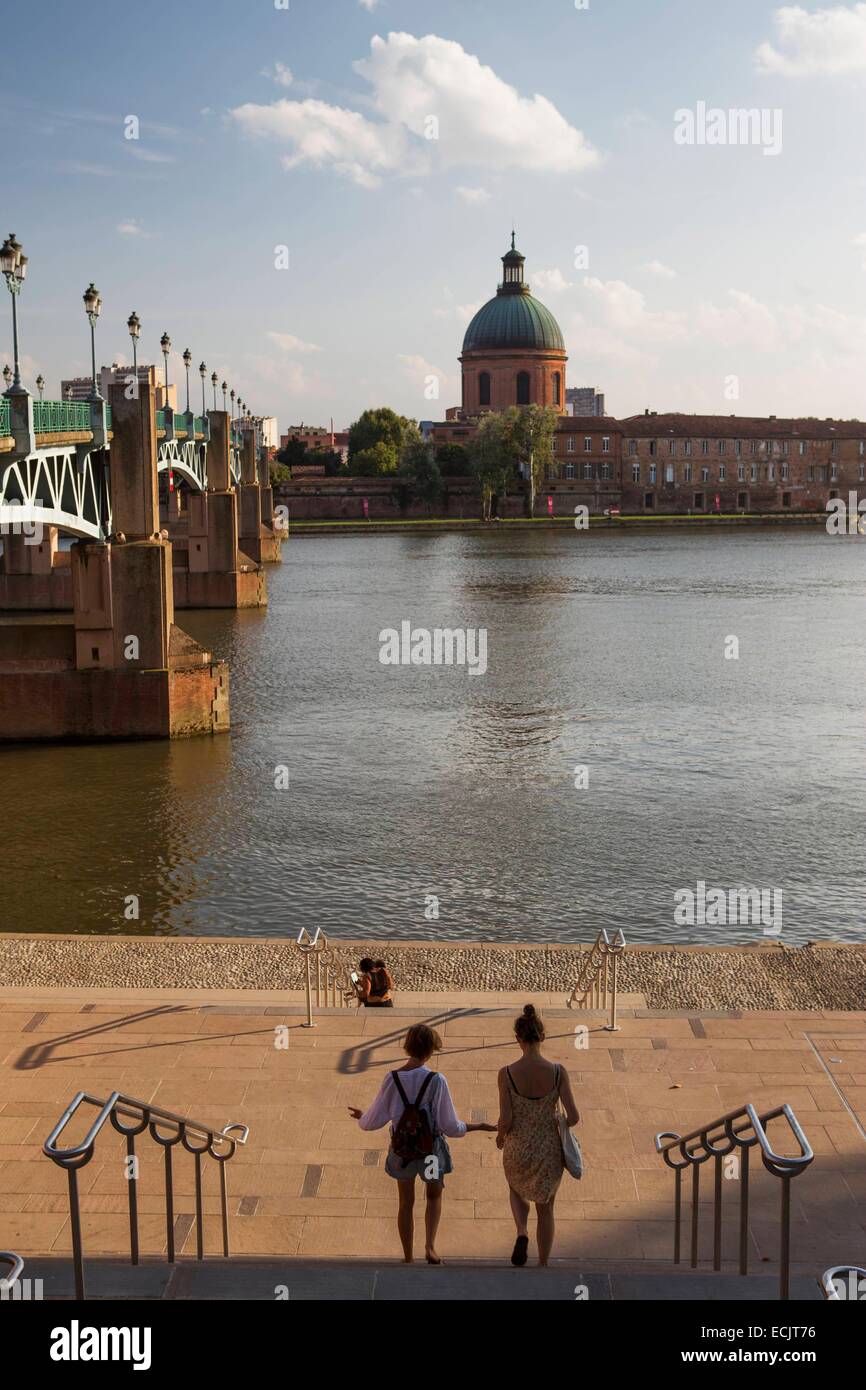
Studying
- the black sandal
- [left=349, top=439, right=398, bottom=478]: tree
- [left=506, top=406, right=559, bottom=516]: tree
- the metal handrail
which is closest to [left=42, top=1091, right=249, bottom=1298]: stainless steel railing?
the metal handrail

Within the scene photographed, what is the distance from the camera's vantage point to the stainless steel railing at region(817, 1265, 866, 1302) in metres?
4.61

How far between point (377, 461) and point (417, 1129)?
406ft

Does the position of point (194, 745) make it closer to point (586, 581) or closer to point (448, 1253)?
point (448, 1253)

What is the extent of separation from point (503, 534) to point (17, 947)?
9448cm

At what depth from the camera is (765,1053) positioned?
30.0ft

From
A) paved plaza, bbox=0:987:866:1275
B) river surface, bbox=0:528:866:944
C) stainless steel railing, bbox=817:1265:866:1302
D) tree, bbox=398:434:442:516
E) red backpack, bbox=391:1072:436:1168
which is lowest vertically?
river surface, bbox=0:528:866:944

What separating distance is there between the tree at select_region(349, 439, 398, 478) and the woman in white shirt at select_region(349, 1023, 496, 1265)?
123600 mm

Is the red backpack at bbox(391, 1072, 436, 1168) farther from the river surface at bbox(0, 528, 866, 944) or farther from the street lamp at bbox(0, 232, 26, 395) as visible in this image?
the street lamp at bbox(0, 232, 26, 395)

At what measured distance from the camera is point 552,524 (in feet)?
375

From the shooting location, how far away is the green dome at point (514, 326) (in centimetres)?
13312

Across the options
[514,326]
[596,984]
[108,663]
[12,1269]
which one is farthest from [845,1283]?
[514,326]

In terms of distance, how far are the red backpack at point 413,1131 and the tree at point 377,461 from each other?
4868 inches

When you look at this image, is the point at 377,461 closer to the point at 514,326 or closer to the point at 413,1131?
the point at 514,326
